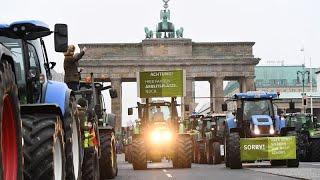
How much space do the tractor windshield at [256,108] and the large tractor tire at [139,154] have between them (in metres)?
3.68

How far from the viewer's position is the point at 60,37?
799 cm

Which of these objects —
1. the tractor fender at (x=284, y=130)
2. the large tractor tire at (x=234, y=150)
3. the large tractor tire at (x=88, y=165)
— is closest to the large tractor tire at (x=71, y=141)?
the large tractor tire at (x=88, y=165)

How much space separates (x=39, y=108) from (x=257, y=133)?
743 inches

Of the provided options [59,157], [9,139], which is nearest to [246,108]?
[59,157]

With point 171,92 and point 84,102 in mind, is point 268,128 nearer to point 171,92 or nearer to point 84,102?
point 171,92

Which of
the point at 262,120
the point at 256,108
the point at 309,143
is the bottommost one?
the point at 309,143

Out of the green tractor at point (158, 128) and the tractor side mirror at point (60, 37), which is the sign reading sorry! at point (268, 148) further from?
the tractor side mirror at point (60, 37)

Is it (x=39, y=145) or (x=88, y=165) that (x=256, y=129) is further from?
(x=39, y=145)

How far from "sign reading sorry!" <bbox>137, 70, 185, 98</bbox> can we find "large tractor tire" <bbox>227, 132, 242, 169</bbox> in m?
4.34

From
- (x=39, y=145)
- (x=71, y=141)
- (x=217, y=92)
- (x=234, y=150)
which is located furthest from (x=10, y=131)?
(x=217, y=92)

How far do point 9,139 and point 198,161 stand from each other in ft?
100

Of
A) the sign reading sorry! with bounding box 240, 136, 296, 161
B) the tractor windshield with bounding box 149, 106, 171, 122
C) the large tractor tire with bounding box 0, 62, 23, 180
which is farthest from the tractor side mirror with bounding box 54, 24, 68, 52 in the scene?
the tractor windshield with bounding box 149, 106, 171, 122

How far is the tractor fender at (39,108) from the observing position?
22.7 feet

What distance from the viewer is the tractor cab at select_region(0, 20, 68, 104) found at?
7458mm
